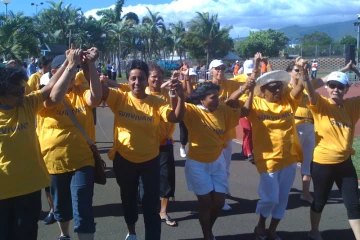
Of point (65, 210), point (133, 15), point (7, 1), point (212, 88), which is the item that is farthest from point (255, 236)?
point (133, 15)

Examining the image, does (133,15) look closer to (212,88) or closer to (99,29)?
(99,29)

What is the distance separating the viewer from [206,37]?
2459 inches

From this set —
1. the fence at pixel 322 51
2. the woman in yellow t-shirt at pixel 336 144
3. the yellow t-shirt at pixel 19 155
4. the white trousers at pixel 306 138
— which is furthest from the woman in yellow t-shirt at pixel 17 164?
the fence at pixel 322 51

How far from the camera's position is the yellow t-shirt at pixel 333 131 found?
15.5 ft

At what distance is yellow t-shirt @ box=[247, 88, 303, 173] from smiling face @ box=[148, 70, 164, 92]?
47.6 inches

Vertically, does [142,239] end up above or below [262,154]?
below

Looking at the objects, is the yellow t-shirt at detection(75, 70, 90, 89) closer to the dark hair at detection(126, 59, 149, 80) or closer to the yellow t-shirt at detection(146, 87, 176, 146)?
the dark hair at detection(126, 59, 149, 80)

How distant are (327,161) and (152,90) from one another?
220 centimetres

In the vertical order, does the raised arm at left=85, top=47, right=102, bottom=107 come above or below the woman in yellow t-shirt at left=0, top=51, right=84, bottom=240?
above

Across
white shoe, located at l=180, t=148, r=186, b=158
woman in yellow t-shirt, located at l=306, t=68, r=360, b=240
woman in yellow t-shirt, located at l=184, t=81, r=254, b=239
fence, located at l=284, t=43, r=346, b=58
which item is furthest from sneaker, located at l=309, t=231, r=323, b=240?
fence, located at l=284, t=43, r=346, b=58

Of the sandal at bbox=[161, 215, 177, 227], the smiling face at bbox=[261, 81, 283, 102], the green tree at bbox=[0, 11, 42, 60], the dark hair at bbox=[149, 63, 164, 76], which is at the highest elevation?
the green tree at bbox=[0, 11, 42, 60]

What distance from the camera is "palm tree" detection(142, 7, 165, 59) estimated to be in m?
61.9

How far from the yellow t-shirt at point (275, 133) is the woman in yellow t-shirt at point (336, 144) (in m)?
0.26

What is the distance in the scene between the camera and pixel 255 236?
525 centimetres
